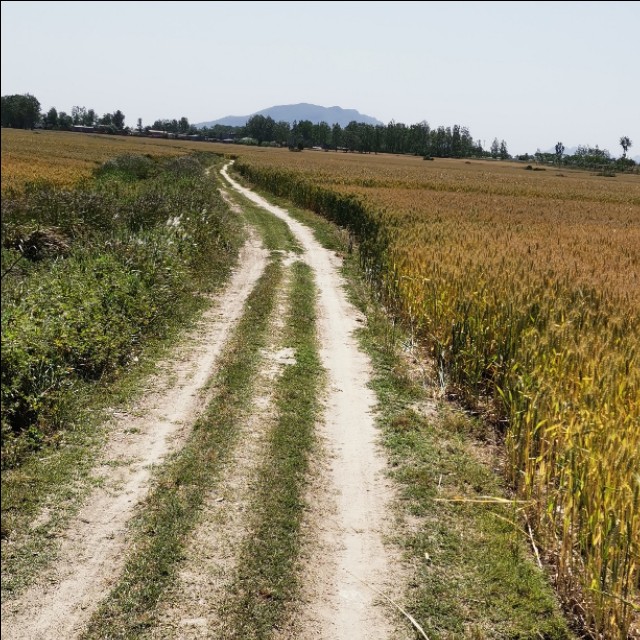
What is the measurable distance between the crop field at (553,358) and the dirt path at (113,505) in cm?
391

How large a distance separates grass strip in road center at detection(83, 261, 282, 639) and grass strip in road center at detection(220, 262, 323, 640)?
57cm

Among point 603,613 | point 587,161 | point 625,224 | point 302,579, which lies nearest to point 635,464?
point 603,613

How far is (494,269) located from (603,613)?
762cm

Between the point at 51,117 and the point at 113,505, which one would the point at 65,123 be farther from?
the point at 113,505

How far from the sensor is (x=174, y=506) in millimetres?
5914

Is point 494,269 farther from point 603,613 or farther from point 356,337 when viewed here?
point 603,613

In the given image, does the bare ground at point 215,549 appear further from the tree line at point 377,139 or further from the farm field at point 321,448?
the tree line at point 377,139

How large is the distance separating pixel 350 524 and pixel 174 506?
1.81 metres

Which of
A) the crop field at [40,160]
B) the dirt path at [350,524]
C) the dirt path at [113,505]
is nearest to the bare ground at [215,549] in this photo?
the dirt path at [113,505]

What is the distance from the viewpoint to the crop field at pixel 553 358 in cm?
457

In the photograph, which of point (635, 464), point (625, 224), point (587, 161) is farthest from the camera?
point (587, 161)

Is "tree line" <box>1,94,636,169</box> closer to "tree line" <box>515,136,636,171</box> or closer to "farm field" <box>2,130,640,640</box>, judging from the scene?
"tree line" <box>515,136,636,171</box>

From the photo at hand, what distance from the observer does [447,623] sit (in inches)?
182

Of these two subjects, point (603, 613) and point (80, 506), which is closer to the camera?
point (603, 613)
